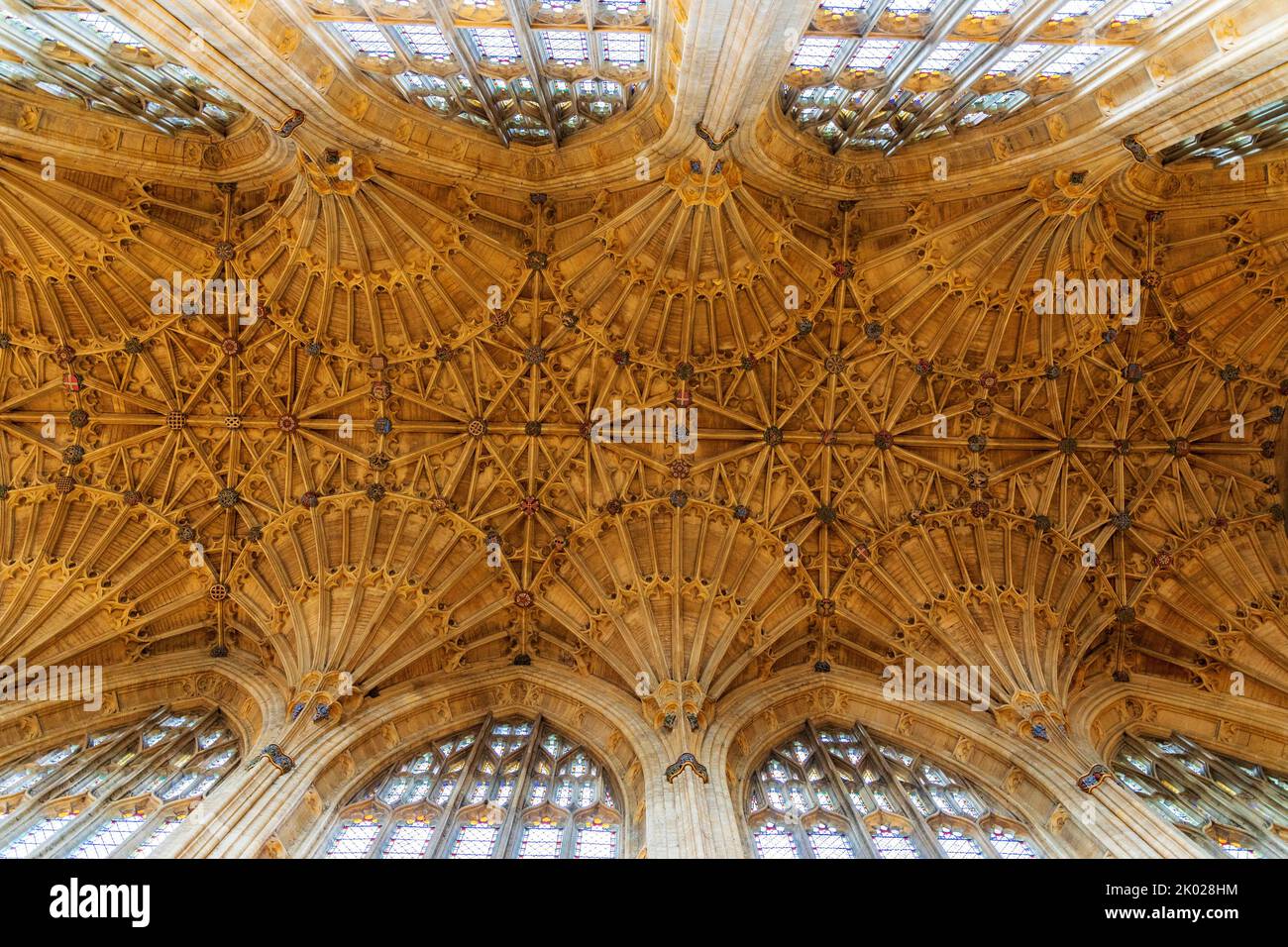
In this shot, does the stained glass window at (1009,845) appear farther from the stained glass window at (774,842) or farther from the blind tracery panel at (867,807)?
the stained glass window at (774,842)

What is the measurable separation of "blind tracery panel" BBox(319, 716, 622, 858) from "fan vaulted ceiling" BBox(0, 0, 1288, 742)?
2.14 m

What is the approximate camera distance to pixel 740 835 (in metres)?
12.9

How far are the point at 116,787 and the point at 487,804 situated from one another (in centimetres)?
626

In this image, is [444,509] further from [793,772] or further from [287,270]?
[793,772]

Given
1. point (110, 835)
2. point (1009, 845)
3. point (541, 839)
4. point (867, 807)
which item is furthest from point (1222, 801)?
point (110, 835)

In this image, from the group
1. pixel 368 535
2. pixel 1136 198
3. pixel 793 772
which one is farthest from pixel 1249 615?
pixel 368 535

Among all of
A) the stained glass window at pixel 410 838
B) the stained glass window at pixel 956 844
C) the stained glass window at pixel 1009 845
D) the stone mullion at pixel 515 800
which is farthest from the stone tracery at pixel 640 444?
the stained glass window at pixel 956 844

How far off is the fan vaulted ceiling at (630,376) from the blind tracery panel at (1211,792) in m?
1.64

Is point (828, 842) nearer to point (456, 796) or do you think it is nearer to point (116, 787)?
point (456, 796)

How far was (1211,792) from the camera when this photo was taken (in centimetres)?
1442

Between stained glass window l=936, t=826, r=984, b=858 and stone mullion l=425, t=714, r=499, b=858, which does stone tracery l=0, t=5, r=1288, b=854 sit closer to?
stone mullion l=425, t=714, r=499, b=858

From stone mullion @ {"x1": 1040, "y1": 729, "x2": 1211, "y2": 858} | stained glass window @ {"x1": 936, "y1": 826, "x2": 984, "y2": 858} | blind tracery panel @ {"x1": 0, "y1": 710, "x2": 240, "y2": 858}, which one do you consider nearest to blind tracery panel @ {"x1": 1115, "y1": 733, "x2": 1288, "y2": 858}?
stone mullion @ {"x1": 1040, "y1": 729, "x2": 1211, "y2": 858}

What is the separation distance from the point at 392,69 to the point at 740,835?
14.2m

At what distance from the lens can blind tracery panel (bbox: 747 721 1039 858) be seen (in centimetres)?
1314
